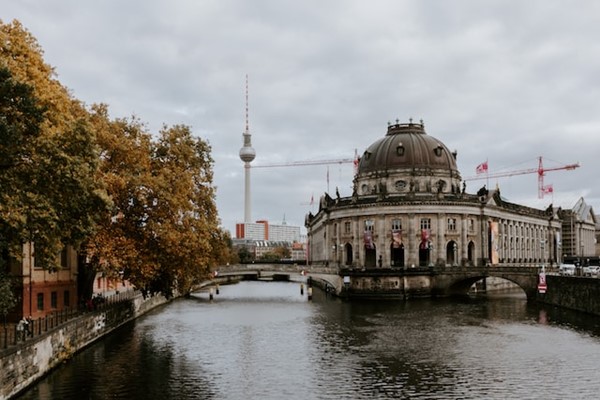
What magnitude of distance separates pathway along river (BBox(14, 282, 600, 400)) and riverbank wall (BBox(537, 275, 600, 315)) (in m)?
2.14

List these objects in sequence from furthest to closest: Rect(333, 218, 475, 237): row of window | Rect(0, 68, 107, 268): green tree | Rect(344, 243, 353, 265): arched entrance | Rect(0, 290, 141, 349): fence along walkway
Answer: Rect(344, 243, 353, 265): arched entrance → Rect(333, 218, 475, 237): row of window → Rect(0, 290, 141, 349): fence along walkway → Rect(0, 68, 107, 268): green tree

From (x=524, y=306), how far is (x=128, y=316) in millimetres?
49734

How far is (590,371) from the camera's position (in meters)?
42.8

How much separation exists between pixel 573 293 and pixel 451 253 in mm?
45708

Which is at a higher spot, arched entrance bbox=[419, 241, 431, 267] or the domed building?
the domed building

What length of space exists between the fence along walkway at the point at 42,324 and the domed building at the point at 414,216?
205 ft

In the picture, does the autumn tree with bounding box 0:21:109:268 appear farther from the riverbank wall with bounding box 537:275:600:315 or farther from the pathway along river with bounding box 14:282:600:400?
the riverbank wall with bounding box 537:275:600:315

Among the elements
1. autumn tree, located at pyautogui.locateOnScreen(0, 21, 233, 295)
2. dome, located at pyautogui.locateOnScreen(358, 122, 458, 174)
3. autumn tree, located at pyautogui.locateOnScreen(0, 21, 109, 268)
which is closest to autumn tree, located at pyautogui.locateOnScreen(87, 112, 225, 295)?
autumn tree, located at pyautogui.locateOnScreen(0, 21, 233, 295)

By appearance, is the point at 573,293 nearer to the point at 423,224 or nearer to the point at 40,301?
the point at 423,224

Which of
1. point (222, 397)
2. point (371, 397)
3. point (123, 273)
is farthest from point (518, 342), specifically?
point (123, 273)

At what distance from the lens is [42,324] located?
45000 mm

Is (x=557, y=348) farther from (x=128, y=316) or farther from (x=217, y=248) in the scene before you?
(x=128, y=316)

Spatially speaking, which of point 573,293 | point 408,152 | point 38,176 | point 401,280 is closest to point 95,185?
point 38,176

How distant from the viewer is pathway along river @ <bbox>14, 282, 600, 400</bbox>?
38000mm
